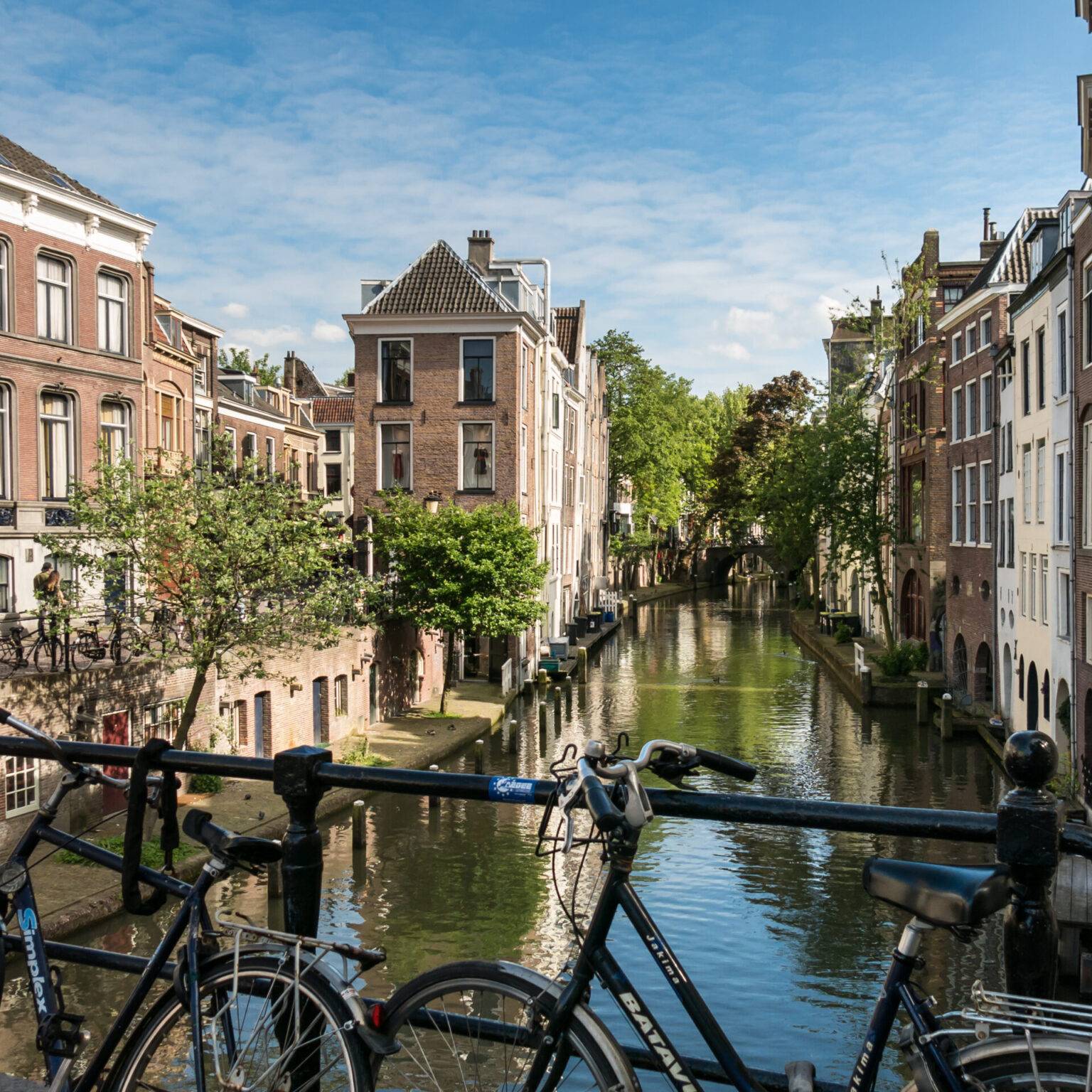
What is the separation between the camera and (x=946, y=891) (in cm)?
242

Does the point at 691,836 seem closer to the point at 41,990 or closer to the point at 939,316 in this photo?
the point at 41,990

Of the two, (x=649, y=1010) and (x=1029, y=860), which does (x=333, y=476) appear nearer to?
(x=649, y=1010)

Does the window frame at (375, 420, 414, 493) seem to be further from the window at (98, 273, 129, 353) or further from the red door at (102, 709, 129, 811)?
the red door at (102, 709, 129, 811)

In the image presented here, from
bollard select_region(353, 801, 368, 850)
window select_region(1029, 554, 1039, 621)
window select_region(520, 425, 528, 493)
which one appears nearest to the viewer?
bollard select_region(353, 801, 368, 850)

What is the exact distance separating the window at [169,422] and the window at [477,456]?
9743mm

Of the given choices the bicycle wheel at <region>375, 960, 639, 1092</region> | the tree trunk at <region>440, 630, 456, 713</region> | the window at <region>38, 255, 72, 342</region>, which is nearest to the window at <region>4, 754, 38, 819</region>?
the window at <region>38, 255, 72, 342</region>

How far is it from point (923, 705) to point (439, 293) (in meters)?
21.5

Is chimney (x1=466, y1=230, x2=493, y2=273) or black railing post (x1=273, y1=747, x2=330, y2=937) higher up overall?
chimney (x1=466, y1=230, x2=493, y2=273)

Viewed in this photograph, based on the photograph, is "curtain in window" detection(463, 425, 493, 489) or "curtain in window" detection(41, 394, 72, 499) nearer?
"curtain in window" detection(41, 394, 72, 499)

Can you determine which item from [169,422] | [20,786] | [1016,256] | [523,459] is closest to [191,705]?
[20,786]

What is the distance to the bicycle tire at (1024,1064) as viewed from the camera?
220 centimetres

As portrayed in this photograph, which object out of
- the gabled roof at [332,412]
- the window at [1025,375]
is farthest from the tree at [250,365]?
the window at [1025,375]

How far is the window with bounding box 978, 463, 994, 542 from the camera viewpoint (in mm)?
36750

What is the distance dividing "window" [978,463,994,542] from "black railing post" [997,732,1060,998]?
1424 inches
